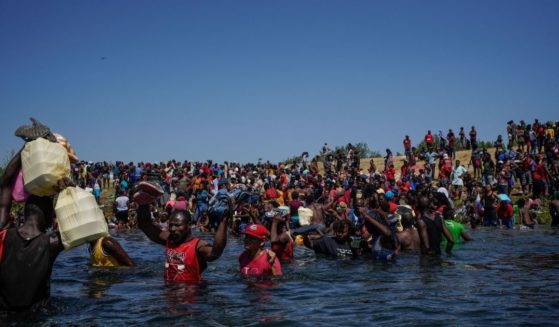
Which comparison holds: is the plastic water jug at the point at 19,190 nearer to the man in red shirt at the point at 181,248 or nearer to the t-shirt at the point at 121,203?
the man in red shirt at the point at 181,248

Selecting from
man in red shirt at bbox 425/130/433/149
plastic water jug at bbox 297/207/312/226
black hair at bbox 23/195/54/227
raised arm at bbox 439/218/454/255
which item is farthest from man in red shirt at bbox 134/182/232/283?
man in red shirt at bbox 425/130/433/149

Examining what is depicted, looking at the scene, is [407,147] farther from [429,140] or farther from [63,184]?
[63,184]

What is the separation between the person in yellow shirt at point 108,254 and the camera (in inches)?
357

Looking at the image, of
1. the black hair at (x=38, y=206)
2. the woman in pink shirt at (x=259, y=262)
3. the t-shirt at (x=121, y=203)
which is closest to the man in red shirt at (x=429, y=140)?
the t-shirt at (x=121, y=203)

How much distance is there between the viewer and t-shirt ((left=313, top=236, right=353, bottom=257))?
11.7 metres

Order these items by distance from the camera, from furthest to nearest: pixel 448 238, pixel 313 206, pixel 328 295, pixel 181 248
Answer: pixel 313 206 < pixel 448 238 < pixel 328 295 < pixel 181 248

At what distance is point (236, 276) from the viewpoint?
9117 mm

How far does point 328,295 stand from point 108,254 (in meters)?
3.91

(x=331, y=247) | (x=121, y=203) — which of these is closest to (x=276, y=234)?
(x=331, y=247)

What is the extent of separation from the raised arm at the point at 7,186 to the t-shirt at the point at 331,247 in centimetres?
746

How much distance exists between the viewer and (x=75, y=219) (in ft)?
15.7

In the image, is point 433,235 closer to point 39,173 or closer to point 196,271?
point 196,271

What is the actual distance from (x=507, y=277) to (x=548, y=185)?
52.9 ft

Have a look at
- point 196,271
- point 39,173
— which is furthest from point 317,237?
point 39,173
